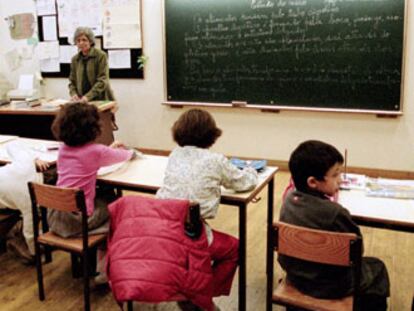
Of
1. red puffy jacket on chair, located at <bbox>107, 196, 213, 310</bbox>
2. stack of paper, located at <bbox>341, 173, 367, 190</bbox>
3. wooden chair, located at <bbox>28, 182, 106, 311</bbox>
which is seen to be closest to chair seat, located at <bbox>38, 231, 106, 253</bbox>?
wooden chair, located at <bbox>28, 182, 106, 311</bbox>

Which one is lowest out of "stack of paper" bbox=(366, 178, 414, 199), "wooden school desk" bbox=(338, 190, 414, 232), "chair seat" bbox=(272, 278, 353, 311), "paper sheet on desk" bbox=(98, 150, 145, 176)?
"chair seat" bbox=(272, 278, 353, 311)

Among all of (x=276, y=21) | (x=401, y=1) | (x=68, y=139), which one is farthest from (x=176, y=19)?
(x=68, y=139)

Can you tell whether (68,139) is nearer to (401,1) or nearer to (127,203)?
(127,203)

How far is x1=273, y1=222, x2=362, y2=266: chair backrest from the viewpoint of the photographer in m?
1.80

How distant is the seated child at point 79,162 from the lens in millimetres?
2678

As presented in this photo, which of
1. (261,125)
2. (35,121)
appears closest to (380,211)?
(261,125)

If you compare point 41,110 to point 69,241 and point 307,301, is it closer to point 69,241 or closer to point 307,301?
point 69,241

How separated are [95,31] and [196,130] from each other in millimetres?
3999

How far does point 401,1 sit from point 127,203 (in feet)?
11.4

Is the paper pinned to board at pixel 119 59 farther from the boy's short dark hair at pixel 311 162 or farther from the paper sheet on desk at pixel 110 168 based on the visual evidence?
the boy's short dark hair at pixel 311 162

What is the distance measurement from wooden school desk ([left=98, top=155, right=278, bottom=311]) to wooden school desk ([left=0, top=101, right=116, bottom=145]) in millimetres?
1993

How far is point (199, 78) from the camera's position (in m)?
5.51

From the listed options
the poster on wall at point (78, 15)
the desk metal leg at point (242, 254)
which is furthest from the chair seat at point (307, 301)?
the poster on wall at point (78, 15)

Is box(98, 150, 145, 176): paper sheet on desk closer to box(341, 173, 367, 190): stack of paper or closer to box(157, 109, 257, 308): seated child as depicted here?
box(157, 109, 257, 308): seated child
